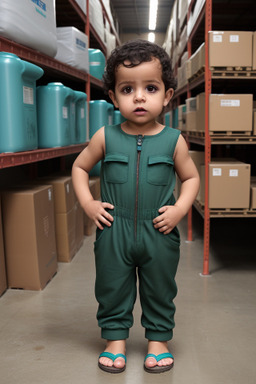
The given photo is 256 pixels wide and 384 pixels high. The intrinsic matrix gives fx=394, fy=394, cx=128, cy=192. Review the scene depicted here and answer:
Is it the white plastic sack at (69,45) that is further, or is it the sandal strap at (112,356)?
the white plastic sack at (69,45)

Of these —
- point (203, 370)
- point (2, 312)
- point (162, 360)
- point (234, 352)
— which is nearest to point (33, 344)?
point (2, 312)

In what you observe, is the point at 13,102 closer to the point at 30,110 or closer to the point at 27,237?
the point at 30,110

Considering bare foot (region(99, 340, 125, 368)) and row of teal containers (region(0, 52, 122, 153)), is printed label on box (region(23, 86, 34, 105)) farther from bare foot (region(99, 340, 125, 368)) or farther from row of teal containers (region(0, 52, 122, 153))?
bare foot (region(99, 340, 125, 368))

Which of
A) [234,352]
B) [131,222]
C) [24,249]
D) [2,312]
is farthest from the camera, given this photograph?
[24,249]

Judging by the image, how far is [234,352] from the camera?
188 centimetres

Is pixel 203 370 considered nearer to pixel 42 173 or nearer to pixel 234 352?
pixel 234 352

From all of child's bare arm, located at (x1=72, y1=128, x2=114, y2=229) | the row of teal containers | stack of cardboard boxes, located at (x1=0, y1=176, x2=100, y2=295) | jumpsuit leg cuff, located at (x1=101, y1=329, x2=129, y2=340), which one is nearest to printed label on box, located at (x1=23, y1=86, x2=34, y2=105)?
the row of teal containers

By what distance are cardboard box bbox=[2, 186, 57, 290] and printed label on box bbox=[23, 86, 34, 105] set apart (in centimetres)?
57

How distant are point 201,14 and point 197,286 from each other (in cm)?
219

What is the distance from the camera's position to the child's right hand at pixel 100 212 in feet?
5.19

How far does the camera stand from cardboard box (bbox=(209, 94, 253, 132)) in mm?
2816

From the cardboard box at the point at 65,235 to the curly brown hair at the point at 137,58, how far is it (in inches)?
66.5

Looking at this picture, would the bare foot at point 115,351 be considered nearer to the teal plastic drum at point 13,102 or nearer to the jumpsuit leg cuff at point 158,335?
the jumpsuit leg cuff at point 158,335

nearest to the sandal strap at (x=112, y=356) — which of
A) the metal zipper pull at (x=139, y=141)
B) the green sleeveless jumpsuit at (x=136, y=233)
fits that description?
the green sleeveless jumpsuit at (x=136, y=233)
